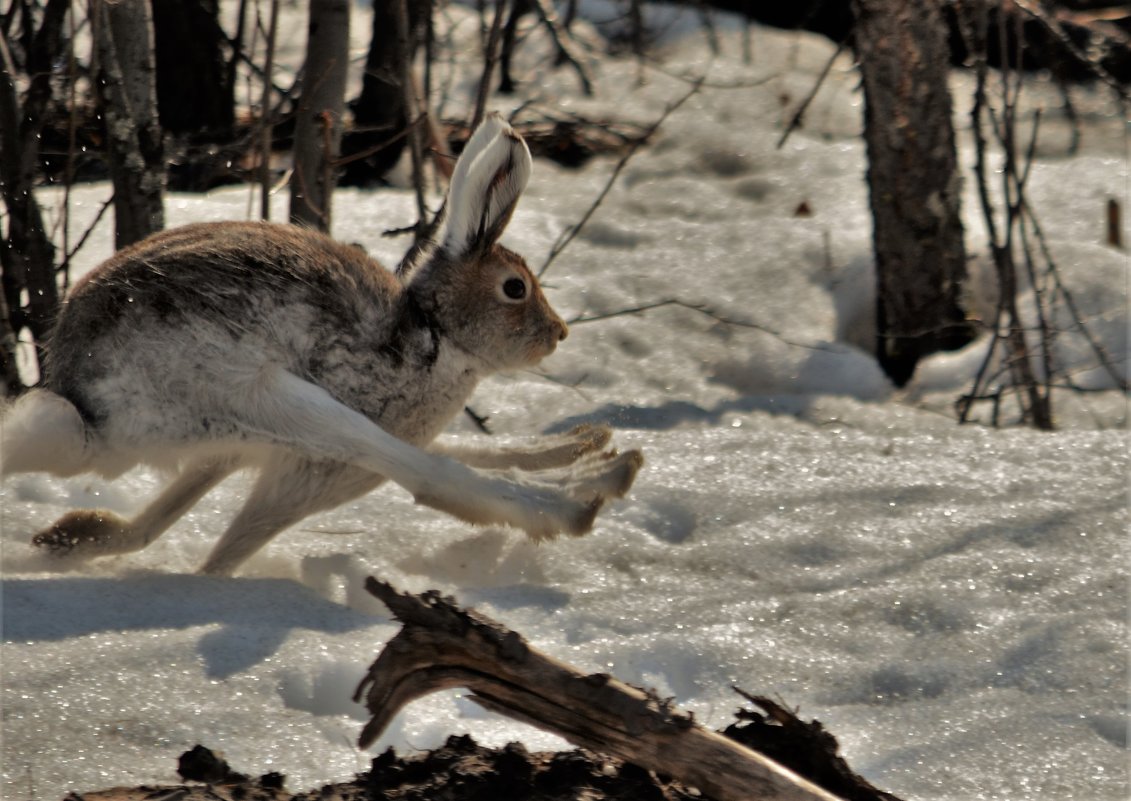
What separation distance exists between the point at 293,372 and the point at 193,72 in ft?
12.8

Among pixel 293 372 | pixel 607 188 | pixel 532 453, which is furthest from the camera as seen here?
pixel 607 188

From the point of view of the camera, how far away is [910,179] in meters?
6.01

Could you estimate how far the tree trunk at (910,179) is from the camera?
→ 5.93 metres

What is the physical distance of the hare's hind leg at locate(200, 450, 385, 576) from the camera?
3.64m

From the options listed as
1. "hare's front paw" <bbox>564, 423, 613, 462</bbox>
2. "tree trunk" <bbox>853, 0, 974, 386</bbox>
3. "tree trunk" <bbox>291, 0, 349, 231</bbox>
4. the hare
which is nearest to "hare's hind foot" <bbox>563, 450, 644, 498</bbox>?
the hare

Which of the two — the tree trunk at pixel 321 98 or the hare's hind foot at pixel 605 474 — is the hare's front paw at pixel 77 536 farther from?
the tree trunk at pixel 321 98

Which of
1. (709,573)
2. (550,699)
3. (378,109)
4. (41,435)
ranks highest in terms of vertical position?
(378,109)

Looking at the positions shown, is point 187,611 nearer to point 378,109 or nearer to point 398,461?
point 398,461

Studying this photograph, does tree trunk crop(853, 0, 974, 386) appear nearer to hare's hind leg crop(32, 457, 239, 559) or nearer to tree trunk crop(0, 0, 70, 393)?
hare's hind leg crop(32, 457, 239, 559)

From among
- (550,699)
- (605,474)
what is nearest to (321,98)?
(605,474)

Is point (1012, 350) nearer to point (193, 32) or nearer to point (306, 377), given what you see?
point (306, 377)

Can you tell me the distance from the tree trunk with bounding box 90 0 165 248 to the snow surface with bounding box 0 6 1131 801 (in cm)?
82

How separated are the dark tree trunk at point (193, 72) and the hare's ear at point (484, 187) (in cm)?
338

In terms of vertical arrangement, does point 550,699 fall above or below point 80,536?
above
